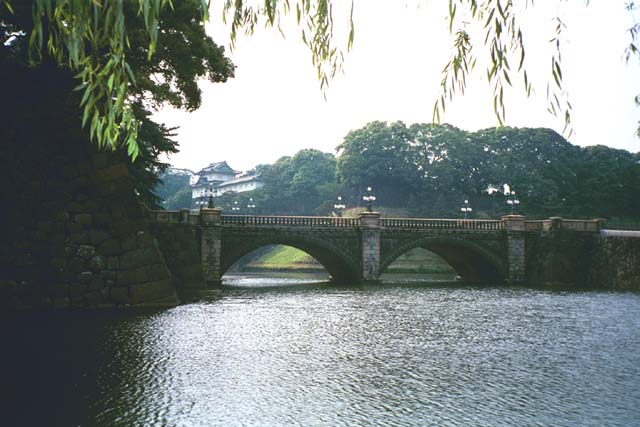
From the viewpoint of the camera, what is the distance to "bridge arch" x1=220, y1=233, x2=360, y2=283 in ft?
129

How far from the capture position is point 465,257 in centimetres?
5078

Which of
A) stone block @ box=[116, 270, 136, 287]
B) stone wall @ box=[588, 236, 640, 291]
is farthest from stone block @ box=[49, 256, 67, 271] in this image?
stone wall @ box=[588, 236, 640, 291]

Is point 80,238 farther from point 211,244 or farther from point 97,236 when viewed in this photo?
point 211,244

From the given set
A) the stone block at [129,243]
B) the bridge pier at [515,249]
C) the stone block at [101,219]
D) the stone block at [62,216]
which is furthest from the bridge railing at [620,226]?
the stone block at [62,216]

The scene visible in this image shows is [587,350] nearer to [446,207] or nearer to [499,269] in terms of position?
[499,269]

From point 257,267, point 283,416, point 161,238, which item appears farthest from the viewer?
point 257,267

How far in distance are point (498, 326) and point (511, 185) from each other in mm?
75237

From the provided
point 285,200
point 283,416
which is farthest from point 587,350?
point 285,200

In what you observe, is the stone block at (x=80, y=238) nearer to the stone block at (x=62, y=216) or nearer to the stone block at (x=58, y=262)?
the stone block at (x=62, y=216)

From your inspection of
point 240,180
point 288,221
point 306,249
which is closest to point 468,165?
point 306,249

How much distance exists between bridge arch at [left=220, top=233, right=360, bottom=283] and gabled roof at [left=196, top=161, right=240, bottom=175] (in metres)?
103

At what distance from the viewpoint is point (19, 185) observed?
17.2 meters

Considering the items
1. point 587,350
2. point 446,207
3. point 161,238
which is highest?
point 446,207

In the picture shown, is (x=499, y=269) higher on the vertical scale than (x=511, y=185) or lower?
lower
